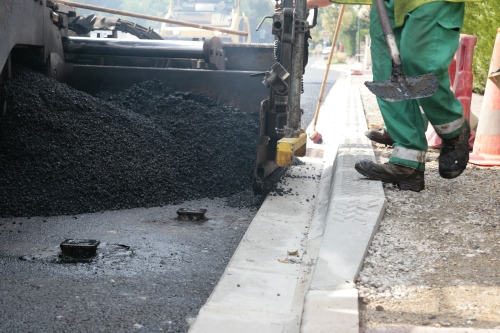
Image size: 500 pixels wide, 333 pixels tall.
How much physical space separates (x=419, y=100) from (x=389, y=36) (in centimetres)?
44

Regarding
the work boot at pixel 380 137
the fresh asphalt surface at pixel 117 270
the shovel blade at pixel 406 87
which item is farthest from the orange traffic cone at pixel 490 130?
the fresh asphalt surface at pixel 117 270

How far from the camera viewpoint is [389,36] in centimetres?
404

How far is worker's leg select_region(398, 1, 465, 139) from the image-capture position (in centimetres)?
404

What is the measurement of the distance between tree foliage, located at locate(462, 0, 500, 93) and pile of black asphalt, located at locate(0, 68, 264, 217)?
635cm

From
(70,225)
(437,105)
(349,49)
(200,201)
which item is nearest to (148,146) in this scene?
(200,201)

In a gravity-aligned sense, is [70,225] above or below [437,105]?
below

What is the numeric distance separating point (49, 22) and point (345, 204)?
2.83 metres

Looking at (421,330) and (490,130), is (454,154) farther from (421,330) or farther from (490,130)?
(421,330)

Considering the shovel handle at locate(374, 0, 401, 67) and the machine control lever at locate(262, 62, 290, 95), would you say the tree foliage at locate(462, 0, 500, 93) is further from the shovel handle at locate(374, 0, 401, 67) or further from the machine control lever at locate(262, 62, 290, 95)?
the shovel handle at locate(374, 0, 401, 67)

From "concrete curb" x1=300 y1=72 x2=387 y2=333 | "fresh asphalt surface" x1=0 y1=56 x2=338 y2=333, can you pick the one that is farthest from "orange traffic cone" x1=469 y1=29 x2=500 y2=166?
"fresh asphalt surface" x1=0 y1=56 x2=338 y2=333

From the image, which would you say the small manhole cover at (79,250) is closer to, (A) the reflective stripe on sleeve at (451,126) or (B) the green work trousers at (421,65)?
(B) the green work trousers at (421,65)

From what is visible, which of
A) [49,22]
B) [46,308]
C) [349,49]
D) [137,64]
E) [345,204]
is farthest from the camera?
[349,49]

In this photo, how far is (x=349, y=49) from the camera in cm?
5038

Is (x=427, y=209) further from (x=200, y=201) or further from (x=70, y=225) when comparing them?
(x=70, y=225)
